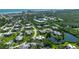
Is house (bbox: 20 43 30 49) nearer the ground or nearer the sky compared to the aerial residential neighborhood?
nearer the ground

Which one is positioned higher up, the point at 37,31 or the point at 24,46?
the point at 37,31

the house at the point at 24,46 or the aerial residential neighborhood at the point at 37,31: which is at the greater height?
the aerial residential neighborhood at the point at 37,31
